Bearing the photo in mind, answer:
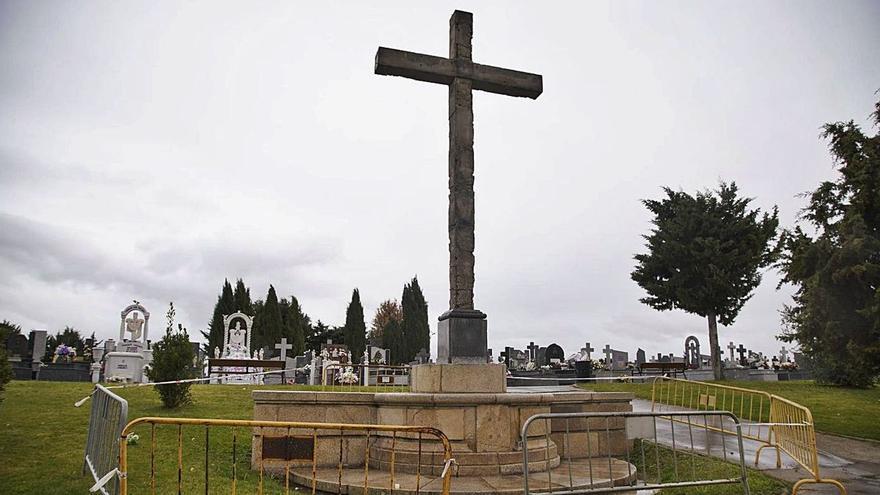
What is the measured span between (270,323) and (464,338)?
44450 millimetres

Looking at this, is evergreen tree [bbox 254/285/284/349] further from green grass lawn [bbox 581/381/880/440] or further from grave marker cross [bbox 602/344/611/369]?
green grass lawn [bbox 581/381/880/440]

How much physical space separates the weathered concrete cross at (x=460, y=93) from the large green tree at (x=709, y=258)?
18.4m

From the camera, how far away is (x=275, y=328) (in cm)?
5050

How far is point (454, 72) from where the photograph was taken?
32.8 ft

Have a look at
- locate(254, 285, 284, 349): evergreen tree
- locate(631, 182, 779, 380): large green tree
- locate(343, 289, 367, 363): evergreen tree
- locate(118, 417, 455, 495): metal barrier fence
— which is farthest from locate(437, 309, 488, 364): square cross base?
locate(343, 289, 367, 363): evergreen tree

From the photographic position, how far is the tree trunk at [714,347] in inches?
1015

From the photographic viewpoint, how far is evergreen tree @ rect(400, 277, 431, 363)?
54594 millimetres

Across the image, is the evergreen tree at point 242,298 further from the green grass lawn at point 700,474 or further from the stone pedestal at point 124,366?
the green grass lawn at point 700,474

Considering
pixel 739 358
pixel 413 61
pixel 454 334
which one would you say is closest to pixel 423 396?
pixel 454 334

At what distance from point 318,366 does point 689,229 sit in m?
17.0

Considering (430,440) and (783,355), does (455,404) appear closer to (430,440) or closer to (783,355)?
(430,440)

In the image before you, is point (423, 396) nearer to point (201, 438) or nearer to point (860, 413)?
point (201, 438)

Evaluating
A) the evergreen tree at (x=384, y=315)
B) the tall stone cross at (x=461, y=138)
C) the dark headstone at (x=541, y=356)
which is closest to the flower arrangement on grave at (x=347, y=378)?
the dark headstone at (x=541, y=356)

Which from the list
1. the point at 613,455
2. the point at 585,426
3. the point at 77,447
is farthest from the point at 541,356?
the point at 77,447
